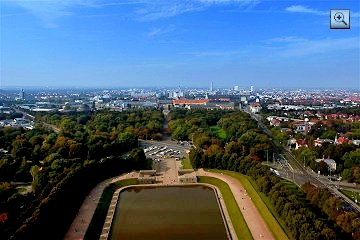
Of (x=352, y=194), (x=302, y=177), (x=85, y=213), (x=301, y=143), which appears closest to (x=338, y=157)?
(x=302, y=177)

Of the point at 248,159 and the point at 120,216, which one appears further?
the point at 248,159

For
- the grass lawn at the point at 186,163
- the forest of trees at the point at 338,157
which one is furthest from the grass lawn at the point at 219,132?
the grass lawn at the point at 186,163

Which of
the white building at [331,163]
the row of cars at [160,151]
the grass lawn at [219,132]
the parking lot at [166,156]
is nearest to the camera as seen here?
the parking lot at [166,156]

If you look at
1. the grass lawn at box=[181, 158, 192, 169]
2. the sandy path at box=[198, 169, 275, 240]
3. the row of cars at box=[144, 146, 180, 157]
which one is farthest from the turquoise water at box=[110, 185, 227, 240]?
the row of cars at box=[144, 146, 180, 157]

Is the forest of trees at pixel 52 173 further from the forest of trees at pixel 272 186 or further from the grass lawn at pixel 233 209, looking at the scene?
the grass lawn at pixel 233 209

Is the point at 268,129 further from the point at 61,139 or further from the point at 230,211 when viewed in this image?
the point at 230,211

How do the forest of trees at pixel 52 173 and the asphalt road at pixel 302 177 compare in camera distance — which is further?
the asphalt road at pixel 302 177

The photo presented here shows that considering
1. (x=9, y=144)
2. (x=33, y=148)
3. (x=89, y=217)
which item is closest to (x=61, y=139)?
(x=33, y=148)
